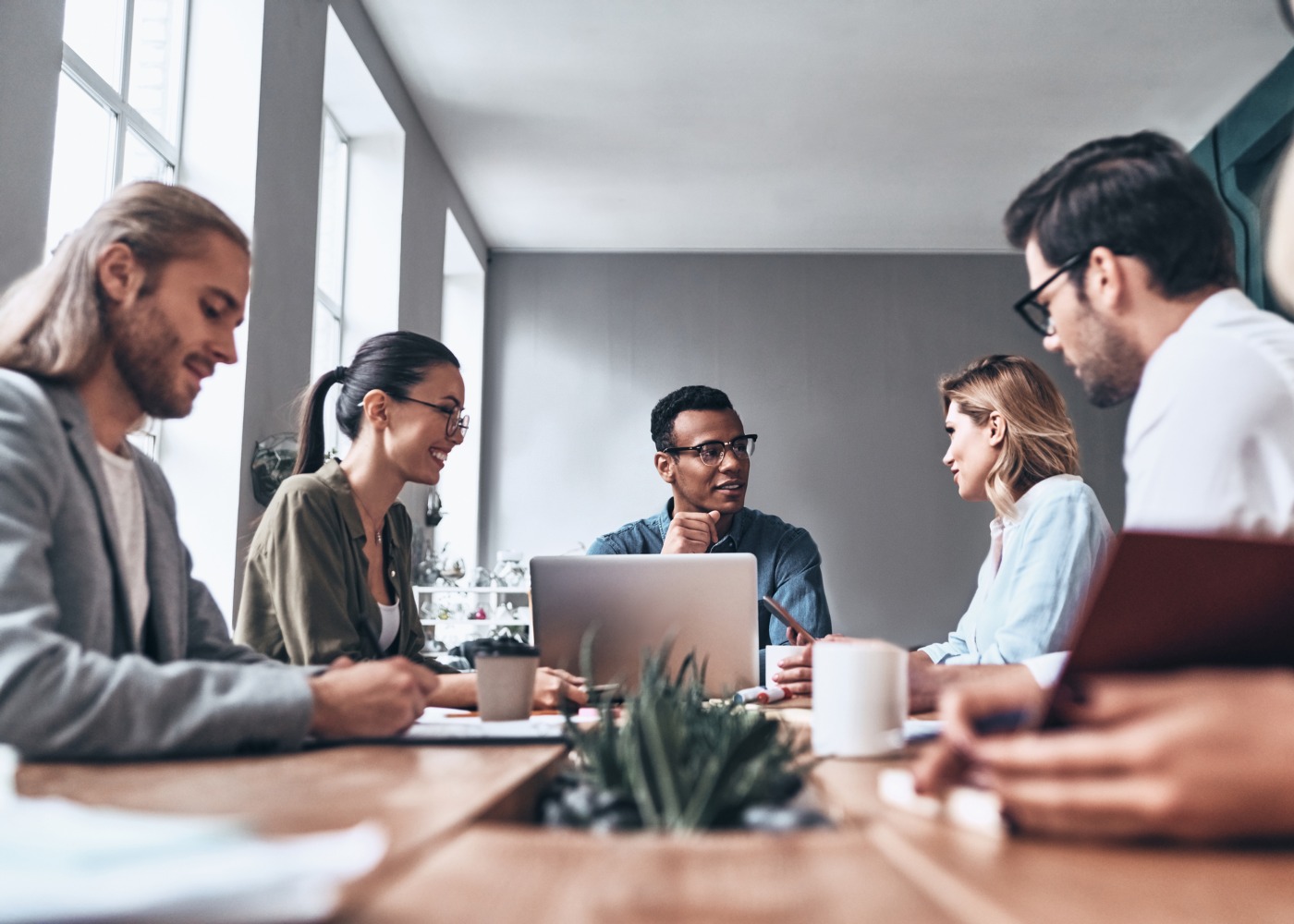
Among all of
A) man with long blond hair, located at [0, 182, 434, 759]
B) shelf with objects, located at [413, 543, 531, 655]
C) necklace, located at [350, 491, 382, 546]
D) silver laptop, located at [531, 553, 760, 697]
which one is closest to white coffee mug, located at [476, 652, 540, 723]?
man with long blond hair, located at [0, 182, 434, 759]

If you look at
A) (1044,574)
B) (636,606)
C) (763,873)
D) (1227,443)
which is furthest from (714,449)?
(763,873)

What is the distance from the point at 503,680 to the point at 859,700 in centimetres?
53

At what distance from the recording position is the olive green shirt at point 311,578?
1.89m

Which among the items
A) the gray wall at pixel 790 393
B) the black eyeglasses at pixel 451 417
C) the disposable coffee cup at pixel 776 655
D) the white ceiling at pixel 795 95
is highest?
the white ceiling at pixel 795 95

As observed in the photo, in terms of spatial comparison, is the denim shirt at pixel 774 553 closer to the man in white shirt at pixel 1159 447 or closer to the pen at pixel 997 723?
the man in white shirt at pixel 1159 447

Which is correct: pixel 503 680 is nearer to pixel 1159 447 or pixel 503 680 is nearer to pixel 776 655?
pixel 776 655

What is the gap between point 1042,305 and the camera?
1.47 meters

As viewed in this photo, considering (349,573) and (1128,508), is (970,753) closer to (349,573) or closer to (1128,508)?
(1128,508)

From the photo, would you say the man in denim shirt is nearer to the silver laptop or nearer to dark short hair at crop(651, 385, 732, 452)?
Answer: dark short hair at crop(651, 385, 732, 452)

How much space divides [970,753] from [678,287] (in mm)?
6282

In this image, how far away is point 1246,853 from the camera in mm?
581

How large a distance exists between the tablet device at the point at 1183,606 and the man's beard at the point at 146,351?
1.13 m

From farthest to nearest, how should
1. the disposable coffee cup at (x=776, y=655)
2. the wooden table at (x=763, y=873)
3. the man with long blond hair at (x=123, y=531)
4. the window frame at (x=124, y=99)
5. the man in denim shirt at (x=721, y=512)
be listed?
the man in denim shirt at (x=721, y=512) → the window frame at (x=124, y=99) → the disposable coffee cup at (x=776, y=655) → the man with long blond hair at (x=123, y=531) → the wooden table at (x=763, y=873)

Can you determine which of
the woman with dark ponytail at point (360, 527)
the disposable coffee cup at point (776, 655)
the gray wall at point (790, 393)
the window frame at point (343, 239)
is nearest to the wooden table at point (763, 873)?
the woman with dark ponytail at point (360, 527)
